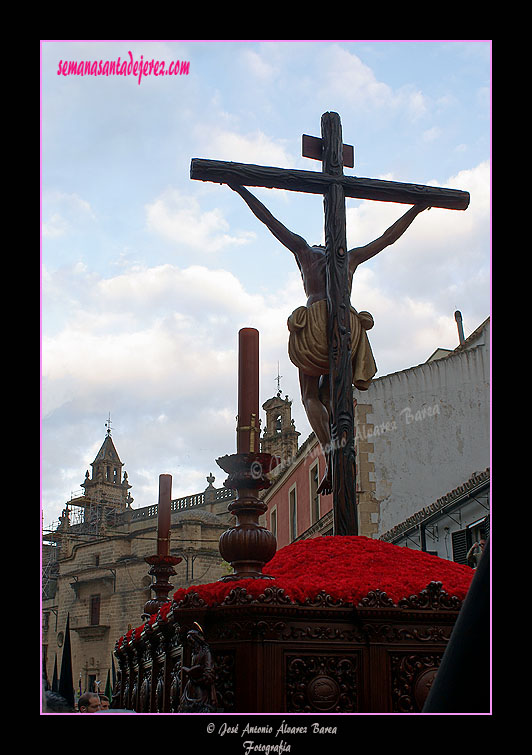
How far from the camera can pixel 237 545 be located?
2.98 m

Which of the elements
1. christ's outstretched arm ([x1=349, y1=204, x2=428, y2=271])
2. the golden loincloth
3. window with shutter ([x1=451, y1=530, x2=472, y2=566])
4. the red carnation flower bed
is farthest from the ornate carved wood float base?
window with shutter ([x1=451, y1=530, x2=472, y2=566])

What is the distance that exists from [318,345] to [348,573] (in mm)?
1834

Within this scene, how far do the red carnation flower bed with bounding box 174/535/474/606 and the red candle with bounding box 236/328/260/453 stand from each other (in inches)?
22.1

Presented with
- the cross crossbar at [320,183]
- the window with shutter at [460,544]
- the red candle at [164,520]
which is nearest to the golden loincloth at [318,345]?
the cross crossbar at [320,183]

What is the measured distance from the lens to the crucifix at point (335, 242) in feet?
14.6

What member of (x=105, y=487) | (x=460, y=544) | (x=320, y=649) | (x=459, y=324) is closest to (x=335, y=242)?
(x=320, y=649)

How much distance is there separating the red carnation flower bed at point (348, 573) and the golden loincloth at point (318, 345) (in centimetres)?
130

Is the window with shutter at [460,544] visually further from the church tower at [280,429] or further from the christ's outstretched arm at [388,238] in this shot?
the church tower at [280,429]

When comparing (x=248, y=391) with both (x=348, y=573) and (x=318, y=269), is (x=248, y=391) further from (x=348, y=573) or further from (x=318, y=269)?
(x=318, y=269)

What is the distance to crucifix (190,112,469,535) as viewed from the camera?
176 inches

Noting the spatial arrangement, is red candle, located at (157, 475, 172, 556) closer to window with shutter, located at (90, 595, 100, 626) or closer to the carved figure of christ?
the carved figure of christ

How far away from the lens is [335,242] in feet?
16.2
